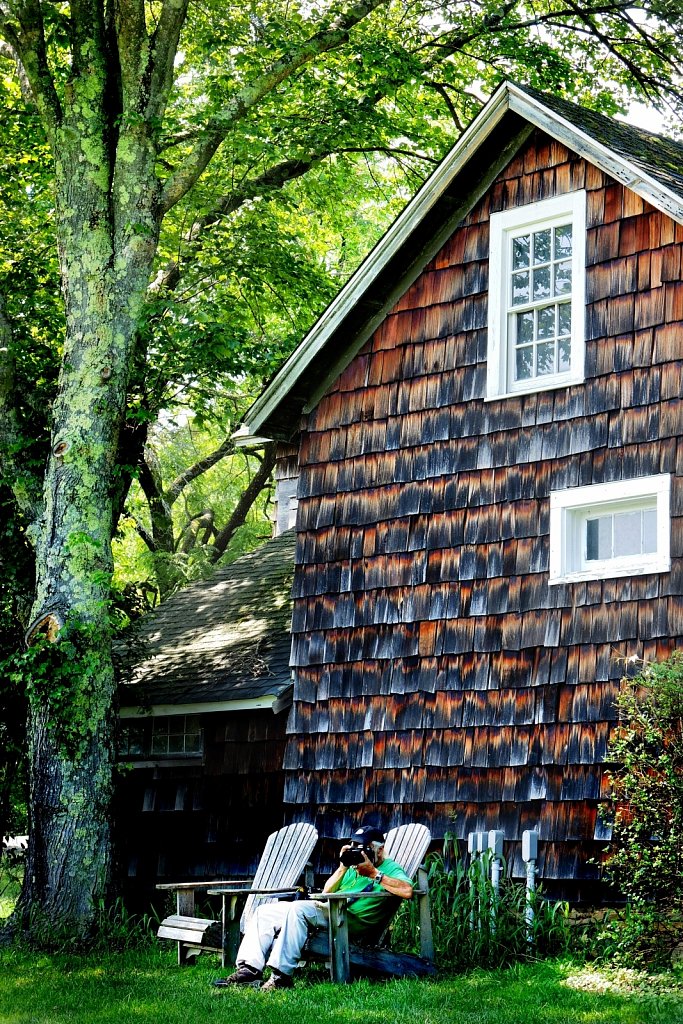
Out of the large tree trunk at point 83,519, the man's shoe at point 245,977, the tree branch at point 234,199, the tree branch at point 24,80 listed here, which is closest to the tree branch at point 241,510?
the tree branch at point 234,199

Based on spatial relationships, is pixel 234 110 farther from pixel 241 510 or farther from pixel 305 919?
pixel 241 510

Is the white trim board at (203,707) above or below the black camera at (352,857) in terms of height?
above

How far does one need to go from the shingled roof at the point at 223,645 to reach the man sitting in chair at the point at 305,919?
3.27 meters

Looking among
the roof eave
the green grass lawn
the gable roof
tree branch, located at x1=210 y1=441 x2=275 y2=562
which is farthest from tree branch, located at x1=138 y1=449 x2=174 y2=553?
the green grass lawn

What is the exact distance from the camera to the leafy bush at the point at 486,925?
915 centimetres

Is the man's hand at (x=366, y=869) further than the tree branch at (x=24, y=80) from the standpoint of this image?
No

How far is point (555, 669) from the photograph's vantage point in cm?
991

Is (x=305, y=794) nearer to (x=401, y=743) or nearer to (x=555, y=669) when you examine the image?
(x=401, y=743)

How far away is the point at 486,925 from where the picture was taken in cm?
928

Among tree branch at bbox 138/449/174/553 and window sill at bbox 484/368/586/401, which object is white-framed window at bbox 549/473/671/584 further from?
tree branch at bbox 138/449/174/553

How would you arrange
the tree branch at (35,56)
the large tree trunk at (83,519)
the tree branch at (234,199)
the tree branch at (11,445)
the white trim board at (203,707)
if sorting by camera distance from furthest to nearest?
the tree branch at (234,199), the tree branch at (35,56), the tree branch at (11,445), the white trim board at (203,707), the large tree trunk at (83,519)

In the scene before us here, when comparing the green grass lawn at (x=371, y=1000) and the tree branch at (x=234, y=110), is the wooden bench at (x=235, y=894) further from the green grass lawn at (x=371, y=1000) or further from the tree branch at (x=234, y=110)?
the tree branch at (x=234, y=110)

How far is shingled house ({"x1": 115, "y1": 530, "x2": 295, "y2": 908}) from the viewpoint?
41.7 ft

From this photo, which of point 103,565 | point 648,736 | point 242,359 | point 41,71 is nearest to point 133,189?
point 41,71
